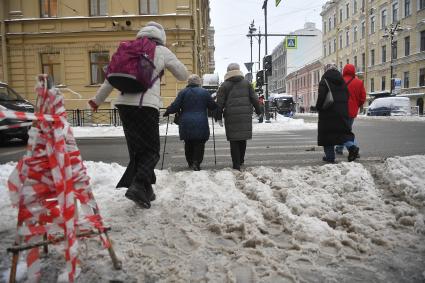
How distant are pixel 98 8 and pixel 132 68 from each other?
72.9ft

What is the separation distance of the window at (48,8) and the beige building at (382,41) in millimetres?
29371

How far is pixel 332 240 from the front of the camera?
9.79 ft

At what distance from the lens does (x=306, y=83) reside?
78.4 m

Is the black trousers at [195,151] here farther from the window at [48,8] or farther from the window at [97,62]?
the window at [48,8]

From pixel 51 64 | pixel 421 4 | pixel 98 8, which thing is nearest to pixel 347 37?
pixel 421 4

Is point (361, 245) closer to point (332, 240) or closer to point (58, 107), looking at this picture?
point (332, 240)

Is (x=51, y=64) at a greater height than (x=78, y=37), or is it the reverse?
(x=78, y=37)

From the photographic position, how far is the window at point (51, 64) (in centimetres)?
2338

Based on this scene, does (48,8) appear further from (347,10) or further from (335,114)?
(347,10)

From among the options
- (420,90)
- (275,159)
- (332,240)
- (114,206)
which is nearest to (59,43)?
(275,159)

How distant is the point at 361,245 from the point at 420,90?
143 ft

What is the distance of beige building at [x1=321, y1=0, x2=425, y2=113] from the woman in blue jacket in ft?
115

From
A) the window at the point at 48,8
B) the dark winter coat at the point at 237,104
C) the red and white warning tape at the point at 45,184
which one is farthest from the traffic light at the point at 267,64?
the red and white warning tape at the point at 45,184

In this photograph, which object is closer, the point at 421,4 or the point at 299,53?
the point at 421,4
